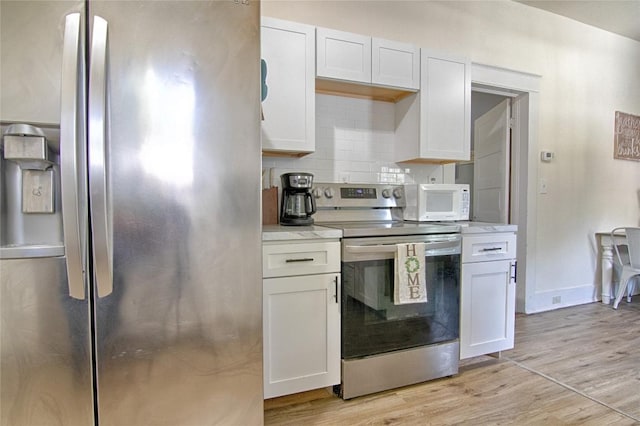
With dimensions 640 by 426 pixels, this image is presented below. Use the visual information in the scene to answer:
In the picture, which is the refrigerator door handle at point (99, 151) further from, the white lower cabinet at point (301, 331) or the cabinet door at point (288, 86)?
the cabinet door at point (288, 86)

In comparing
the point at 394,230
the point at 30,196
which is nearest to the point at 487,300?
the point at 394,230

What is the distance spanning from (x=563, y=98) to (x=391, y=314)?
3082mm

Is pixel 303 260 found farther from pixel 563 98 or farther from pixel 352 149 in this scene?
pixel 563 98

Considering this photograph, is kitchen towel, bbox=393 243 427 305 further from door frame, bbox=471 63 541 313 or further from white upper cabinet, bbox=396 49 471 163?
door frame, bbox=471 63 541 313

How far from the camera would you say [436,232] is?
77.1 inches

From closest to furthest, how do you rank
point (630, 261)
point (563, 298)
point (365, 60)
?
point (365, 60), point (630, 261), point (563, 298)

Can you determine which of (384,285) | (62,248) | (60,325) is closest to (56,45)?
(62,248)

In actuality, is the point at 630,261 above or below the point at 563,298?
above

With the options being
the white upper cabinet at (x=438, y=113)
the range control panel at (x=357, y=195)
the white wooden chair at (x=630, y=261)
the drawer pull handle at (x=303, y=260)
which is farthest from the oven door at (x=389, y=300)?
the white wooden chair at (x=630, y=261)

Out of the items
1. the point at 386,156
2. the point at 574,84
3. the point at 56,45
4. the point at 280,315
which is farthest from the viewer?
the point at 574,84

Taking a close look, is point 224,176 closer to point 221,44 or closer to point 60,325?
point 221,44

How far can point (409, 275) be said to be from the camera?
1848 mm

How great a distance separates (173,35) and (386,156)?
5.99 feet

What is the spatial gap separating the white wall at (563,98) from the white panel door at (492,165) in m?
0.30
